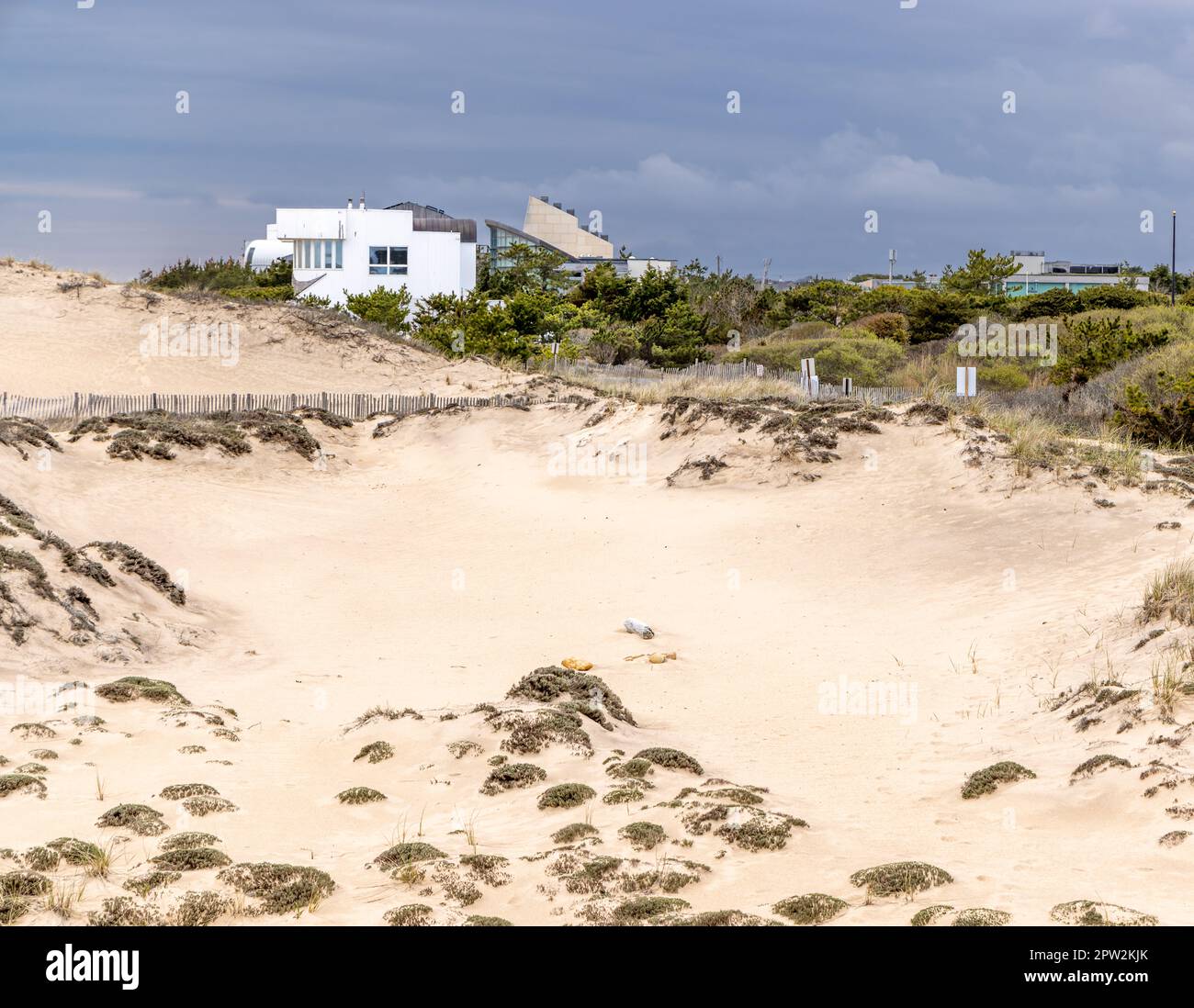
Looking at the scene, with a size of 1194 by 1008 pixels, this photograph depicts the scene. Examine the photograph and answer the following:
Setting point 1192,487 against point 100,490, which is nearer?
point 1192,487

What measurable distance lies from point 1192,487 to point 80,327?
1452 inches

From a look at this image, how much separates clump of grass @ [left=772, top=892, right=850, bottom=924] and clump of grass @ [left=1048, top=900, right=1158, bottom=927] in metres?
1.23

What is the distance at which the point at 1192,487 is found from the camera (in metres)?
20.6

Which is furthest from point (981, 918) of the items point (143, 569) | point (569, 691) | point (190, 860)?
point (143, 569)

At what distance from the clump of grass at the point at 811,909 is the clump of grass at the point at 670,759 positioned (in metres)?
3.53

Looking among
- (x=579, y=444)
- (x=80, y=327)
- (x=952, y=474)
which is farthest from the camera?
(x=80, y=327)

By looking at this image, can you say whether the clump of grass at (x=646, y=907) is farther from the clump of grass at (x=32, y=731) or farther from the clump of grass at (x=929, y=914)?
the clump of grass at (x=32, y=731)

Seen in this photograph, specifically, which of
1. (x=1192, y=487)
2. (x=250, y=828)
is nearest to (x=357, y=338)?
(x=1192, y=487)

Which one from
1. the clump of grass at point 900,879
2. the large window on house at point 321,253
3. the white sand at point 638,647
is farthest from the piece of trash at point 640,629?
the large window on house at point 321,253

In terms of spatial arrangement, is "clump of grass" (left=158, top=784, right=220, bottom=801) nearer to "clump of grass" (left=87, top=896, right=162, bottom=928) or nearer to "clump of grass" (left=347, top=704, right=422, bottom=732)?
"clump of grass" (left=347, top=704, right=422, bottom=732)

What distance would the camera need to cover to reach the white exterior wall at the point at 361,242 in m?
60.8

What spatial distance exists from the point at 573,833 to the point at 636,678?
21.4 feet

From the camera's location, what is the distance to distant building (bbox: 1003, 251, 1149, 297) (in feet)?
323
